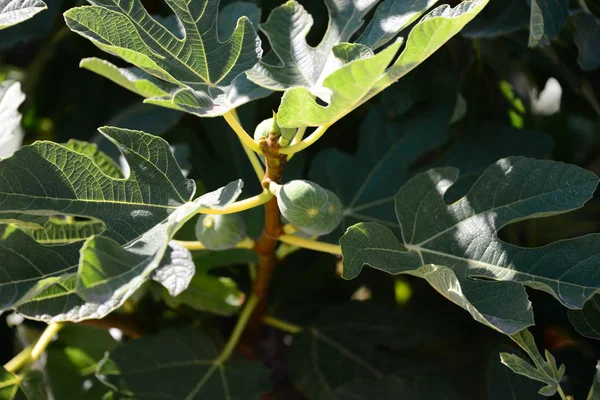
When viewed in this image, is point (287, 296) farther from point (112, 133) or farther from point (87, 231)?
point (112, 133)

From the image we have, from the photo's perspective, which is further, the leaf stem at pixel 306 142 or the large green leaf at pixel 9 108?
the large green leaf at pixel 9 108

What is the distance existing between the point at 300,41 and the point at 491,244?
0.35 meters

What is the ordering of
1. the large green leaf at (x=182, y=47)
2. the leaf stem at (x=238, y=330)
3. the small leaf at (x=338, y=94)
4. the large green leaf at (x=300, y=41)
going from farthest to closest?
the leaf stem at (x=238, y=330) → the large green leaf at (x=300, y=41) → the large green leaf at (x=182, y=47) → the small leaf at (x=338, y=94)

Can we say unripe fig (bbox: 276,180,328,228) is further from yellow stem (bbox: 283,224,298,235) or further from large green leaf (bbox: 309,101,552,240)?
large green leaf (bbox: 309,101,552,240)

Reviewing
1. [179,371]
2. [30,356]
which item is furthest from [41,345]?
[179,371]

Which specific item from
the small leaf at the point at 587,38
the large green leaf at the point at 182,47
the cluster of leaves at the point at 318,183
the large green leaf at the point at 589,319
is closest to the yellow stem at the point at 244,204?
the cluster of leaves at the point at 318,183

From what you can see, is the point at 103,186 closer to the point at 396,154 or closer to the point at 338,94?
the point at 338,94

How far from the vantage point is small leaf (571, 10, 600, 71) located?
40.7 inches

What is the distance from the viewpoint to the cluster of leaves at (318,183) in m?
0.73

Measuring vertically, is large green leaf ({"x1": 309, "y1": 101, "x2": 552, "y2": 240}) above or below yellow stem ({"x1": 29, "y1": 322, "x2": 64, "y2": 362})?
above

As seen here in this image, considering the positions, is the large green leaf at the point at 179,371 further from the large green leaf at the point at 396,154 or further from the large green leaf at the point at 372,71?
the large green leaf at the point at 372,71

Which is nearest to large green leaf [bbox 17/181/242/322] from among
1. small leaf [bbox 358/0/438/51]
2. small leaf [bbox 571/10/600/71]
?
small leaf [bbox 358/0/438/51]

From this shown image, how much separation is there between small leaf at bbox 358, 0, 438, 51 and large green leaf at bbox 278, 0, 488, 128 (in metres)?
0.06

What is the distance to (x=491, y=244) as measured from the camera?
84cm
